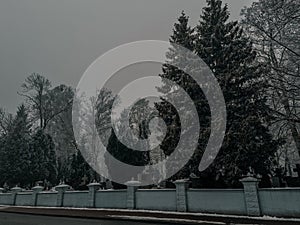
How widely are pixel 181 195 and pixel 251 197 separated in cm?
319

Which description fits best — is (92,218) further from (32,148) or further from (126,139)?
(32,148)

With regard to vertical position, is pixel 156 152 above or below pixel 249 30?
below

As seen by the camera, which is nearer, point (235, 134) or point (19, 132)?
point (235, 134)

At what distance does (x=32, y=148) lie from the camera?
27766 mm

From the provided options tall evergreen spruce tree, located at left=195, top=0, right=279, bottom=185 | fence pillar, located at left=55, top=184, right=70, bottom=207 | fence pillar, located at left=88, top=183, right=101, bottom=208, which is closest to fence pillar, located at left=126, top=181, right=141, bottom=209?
fence pillar, located at left=88, top=183, right=101, bottom=208

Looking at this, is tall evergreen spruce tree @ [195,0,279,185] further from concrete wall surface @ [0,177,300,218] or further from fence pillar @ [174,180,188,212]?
fence pillar @ [174,180,188,212]

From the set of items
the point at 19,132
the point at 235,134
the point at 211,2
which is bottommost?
the point at 235,134

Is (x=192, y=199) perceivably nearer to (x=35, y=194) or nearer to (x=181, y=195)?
(x=181, y=195)

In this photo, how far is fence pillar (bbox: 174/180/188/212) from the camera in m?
12.1

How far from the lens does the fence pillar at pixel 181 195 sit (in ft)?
39.6

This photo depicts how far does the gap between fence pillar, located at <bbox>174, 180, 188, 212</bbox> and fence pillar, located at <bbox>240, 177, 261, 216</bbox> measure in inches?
110

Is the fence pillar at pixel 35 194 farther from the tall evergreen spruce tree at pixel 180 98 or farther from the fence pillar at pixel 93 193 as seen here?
the tall evergreen spruce tree at pixel 180 98

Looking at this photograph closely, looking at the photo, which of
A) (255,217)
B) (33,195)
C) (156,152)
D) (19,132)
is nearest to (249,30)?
(255,217)

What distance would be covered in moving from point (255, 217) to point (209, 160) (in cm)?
410
